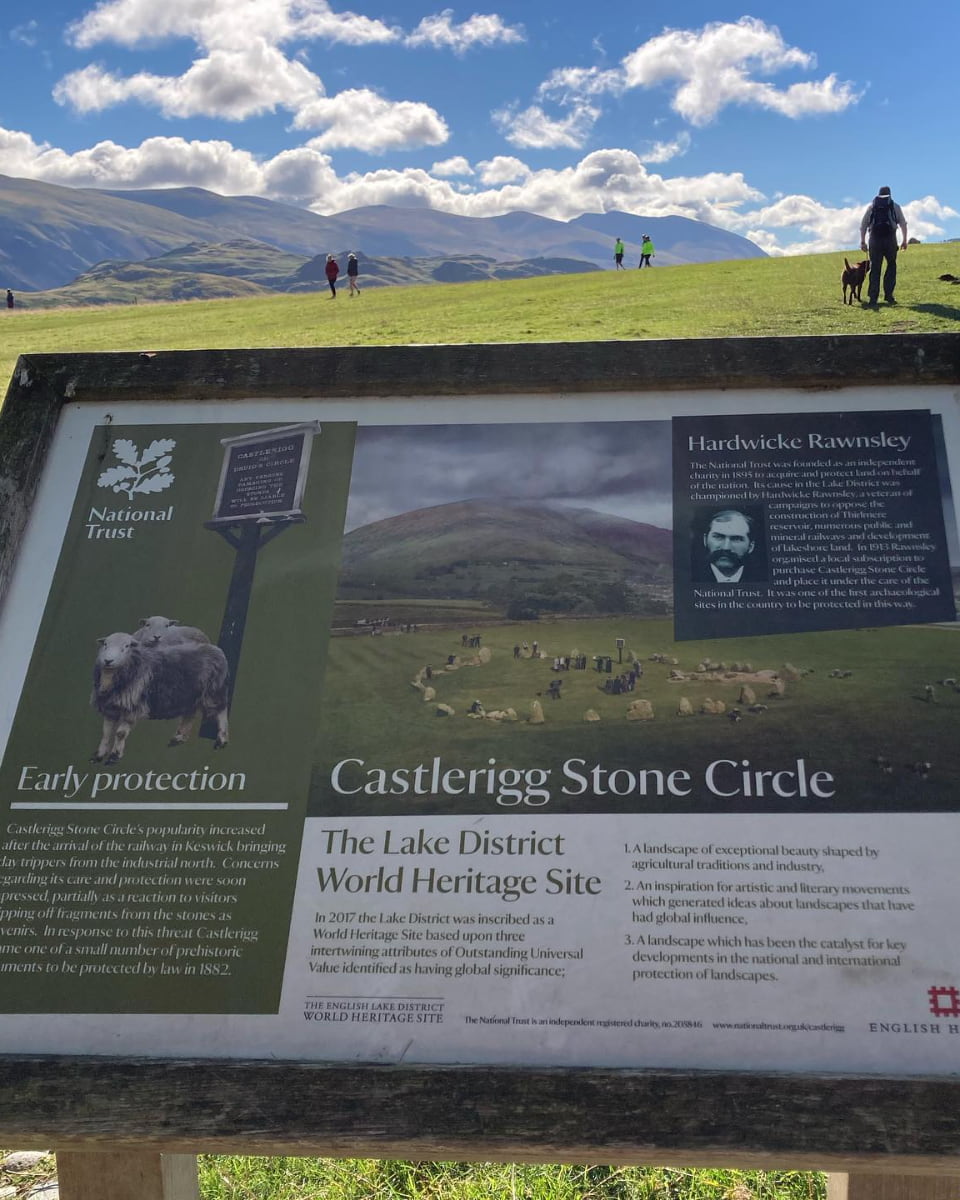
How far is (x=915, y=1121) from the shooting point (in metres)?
2.07

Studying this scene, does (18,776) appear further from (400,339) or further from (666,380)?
(400,339)

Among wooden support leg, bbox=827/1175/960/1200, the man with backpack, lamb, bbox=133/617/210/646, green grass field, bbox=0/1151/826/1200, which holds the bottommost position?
green grass field, bbox=0/1151/826/1200

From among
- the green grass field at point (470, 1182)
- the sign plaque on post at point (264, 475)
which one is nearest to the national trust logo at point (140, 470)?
the sign plaque on post at point (264, 475)

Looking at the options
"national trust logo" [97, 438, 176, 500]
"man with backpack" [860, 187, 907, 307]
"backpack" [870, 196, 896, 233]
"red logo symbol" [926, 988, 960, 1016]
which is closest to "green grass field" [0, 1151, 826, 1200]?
"red logo symbol" [926, 988, 960, 1016]

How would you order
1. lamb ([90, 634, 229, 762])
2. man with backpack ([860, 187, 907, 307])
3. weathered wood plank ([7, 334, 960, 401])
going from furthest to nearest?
1. man with backpack ([860, 187, 907, 307])
2. weathered wood plank ([7, 334, 960, 401])
3. lamb ([90, 634, 229, 762])

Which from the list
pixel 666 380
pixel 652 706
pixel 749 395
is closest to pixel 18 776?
pixel 652 706

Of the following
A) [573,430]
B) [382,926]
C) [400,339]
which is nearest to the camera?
[382,926]

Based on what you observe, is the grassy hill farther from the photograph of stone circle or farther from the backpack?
the photograph of stone circle

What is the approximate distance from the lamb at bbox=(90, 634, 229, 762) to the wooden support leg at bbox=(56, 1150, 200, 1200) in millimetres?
1023

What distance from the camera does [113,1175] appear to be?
2492 millimetres

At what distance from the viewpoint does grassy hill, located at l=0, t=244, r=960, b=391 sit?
16672 mm

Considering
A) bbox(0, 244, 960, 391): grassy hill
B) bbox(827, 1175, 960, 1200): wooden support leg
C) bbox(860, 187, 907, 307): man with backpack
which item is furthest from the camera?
bbox(0, 244, 960, 391): grassy hill

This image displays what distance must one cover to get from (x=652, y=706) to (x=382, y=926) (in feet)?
2.94

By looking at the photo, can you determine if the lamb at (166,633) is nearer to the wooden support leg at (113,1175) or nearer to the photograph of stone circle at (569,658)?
the photograph of stone circle at (569,658)
